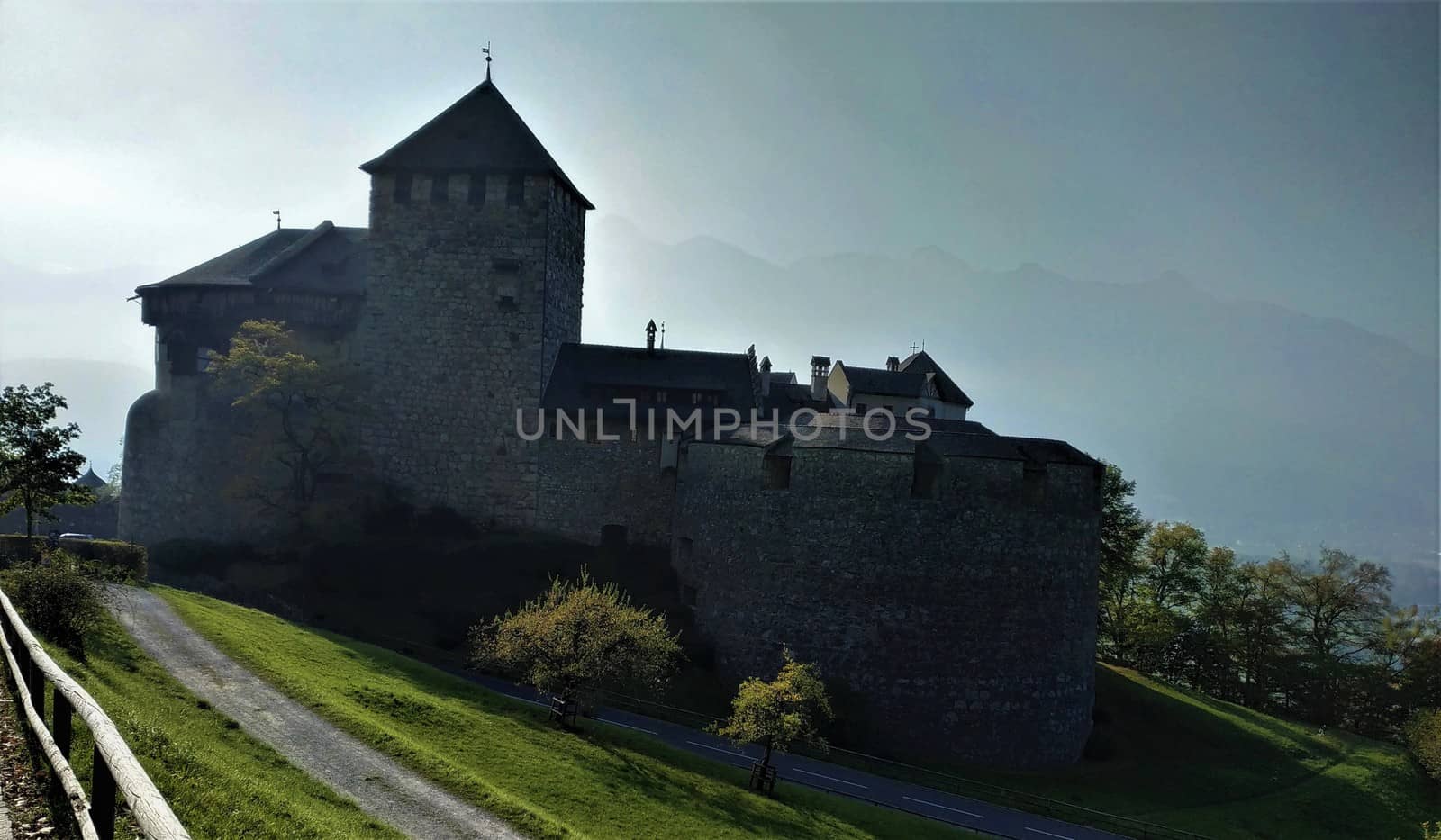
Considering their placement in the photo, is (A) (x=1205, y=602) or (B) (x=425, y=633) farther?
(A) (x=1205, y=602)

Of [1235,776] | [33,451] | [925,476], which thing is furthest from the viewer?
[1235,776]

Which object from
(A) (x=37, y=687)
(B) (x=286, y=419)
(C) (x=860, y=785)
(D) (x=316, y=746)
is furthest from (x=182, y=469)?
(A) (x=37, y=687)

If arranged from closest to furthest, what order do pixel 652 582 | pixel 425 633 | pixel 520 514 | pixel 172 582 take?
pixel 425 633 → pixel 172 582 → pixel 652 582 → pixel 520 514

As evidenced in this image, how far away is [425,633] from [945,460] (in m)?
19.4

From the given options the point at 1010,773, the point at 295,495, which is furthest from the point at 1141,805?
the point at 295,495

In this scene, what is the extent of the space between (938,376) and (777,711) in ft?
118

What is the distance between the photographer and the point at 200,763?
33.2ft

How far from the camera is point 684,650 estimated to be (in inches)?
1163

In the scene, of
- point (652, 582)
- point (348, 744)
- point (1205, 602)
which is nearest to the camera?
point (348, 744)

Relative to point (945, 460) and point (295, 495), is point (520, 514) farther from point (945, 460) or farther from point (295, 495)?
point (945, 460)

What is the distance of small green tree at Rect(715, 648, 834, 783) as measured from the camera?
71.8 ft

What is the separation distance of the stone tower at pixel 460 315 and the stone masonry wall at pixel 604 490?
3.26 feet

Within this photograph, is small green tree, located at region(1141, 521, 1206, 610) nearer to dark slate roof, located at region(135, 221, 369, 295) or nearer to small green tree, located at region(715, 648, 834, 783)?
small green tree, located at region(715, 648, 834, 783)

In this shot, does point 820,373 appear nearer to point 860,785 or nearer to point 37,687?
point 860,785
